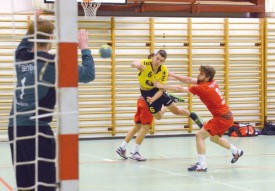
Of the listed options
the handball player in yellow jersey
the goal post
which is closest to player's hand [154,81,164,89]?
the handball player in yellow jersey

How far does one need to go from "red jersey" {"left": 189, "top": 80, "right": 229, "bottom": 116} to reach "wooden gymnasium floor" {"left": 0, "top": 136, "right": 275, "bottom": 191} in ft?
3.20

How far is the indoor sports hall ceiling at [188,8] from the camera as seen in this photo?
15367 millimetres

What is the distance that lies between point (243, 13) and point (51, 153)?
13162 mm

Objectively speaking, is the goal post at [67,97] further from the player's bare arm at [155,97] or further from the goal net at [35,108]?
the player's bare arm at [155,97]

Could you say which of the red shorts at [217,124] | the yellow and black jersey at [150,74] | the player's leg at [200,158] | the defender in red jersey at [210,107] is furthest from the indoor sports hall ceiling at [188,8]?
the player's leg at [200,158]

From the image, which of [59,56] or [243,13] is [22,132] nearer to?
[59,56]

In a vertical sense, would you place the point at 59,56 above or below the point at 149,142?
above

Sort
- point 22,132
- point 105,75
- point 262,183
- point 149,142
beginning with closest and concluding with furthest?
point 22,132
point 262,183
point 149,142
point 105,75

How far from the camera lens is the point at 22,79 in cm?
438

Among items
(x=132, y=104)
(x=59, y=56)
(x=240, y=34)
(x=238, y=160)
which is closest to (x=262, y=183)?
(x=238, y=160)

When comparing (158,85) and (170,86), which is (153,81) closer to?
(158,85)

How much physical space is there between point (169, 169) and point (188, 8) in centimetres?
721

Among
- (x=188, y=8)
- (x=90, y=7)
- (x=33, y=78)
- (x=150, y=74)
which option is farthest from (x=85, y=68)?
(x=188, y=8)

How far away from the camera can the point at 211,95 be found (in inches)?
378
